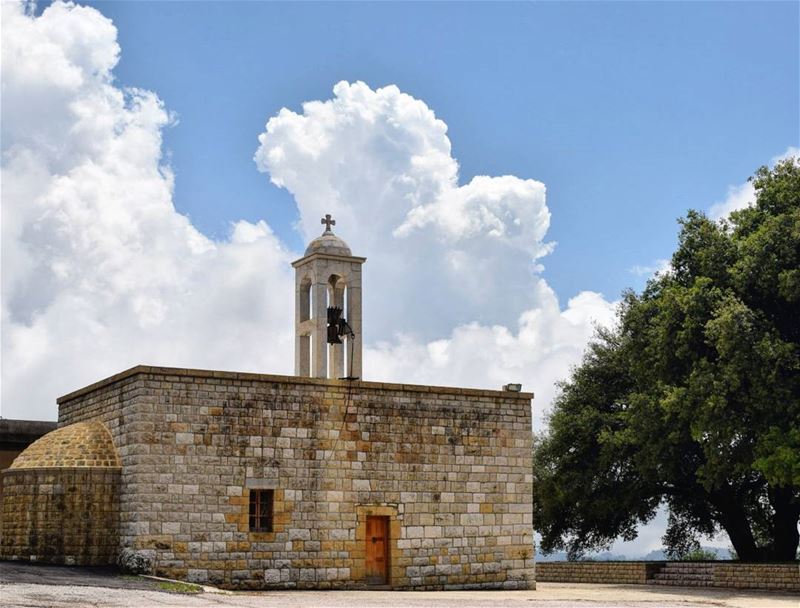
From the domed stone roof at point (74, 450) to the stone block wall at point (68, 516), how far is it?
0.24 meters

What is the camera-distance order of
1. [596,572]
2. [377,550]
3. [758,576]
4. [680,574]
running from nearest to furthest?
[377,550] < [758,576] < [680,574] < [596,572]

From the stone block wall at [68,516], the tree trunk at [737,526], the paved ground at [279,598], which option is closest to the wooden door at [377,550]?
the paved ground at [279,598]

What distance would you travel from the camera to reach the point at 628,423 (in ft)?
118

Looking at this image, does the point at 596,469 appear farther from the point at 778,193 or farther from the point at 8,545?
the point at 8,545

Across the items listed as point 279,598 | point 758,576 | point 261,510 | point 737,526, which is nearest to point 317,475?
point 261,510

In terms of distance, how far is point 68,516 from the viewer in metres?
22.2

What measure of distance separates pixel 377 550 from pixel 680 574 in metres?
11.8

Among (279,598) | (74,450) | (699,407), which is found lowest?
(279,598)

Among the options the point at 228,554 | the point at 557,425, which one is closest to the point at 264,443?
the point at 228,554

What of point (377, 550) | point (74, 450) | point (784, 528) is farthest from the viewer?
point (784, 528)

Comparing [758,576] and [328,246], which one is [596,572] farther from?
[328,246]

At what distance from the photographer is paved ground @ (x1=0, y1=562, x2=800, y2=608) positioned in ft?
55.1

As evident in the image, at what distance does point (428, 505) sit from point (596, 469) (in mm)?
13030

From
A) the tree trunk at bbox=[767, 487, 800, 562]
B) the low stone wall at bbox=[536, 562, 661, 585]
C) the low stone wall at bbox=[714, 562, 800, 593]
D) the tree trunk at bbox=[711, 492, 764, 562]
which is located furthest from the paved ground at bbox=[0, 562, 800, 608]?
the tree trunk at bbox=[711, 492, 764, 562]
